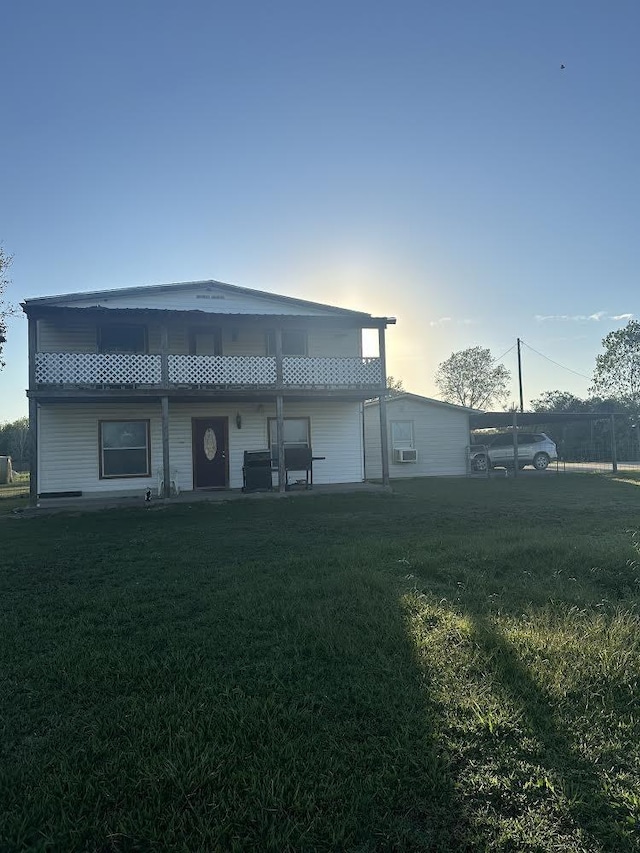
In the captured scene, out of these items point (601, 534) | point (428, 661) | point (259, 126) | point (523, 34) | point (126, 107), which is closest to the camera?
point (428, 661)

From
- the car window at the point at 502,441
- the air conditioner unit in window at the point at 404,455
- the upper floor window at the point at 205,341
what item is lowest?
the air conditioner unit in window at the point at 404,455

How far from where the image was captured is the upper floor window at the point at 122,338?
1480 cm

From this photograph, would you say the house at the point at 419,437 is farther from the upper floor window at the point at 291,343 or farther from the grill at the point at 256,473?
the grill at the point at 256,473

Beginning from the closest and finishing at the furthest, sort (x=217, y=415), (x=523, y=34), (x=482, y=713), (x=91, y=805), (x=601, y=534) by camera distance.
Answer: (x=91, y=805) < (x=482, y=713) < (x=601, y=534) < (x=523, y=34) < (x=217, y=415)

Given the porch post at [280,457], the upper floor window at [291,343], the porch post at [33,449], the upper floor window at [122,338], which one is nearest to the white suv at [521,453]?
the upper floor window at [291,343]

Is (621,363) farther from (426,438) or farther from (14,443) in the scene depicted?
(14,443)

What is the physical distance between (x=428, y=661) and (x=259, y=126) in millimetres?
13265

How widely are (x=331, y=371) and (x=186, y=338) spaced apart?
464cm

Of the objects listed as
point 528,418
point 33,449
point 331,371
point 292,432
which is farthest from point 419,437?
point 33,449

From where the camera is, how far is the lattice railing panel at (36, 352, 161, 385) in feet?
42.4

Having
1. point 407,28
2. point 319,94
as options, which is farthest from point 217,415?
point 407,28

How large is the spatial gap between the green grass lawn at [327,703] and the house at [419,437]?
50.2 feet

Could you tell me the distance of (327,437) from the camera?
16516mm

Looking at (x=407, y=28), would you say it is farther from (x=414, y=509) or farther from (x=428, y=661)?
(x=428, y=661)
